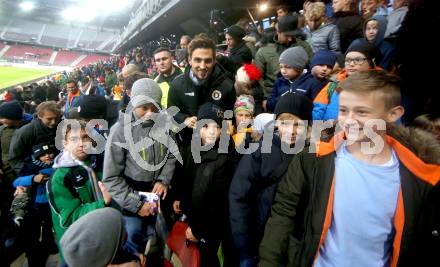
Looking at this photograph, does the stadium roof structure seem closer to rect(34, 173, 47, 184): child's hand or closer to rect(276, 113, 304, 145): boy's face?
rect(34, 173, 47, 184): child's hand

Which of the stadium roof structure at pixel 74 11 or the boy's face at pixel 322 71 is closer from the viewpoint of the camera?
the boy's face at pixel 322 71

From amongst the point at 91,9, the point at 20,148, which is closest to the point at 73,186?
the point at 20,148

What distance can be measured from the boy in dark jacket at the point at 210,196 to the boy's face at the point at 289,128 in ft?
2.04

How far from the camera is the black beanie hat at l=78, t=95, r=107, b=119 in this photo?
363 cm

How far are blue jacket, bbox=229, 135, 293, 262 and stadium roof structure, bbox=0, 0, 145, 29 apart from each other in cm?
3642

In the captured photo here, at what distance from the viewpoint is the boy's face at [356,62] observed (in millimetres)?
2916

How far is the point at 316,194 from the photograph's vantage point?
1.72 metres

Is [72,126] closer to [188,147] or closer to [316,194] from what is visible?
[188,147]

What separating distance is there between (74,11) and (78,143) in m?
54.3

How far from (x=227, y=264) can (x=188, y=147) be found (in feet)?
3.87

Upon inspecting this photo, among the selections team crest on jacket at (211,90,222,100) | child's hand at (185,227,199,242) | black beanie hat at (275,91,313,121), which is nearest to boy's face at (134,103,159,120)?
team crest on jacket at (211,90,222,100)

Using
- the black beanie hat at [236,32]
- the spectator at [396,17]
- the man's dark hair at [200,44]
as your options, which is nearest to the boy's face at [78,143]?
the man's dark hair at [200,44]

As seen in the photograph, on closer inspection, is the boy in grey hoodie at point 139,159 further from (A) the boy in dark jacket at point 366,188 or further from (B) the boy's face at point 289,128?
(A) the boy in dark jacket at point 366,188

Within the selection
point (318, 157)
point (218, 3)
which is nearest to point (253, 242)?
point (318, 157)
